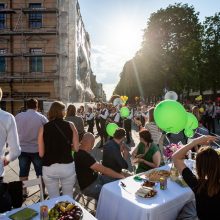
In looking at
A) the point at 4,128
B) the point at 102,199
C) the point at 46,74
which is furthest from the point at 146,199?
the point at 46,74

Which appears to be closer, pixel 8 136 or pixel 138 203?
pixel 8 136

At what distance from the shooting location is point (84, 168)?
14.7ft

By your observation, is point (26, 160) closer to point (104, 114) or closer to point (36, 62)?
point (104, 114)

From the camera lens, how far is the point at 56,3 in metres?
24.7

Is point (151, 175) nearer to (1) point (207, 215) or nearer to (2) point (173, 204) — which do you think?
(2) point (173, 204)

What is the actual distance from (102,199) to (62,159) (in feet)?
2.77

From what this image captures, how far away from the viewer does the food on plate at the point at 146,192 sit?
11.7ft

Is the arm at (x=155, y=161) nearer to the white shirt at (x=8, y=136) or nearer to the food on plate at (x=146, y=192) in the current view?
the food on plate at (x=146, y=192)

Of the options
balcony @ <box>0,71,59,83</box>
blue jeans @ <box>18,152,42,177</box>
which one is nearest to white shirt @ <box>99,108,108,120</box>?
blue jeans @ <box>18,152,42,177</box>

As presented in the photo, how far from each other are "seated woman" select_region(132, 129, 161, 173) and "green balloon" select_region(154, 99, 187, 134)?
78 cm

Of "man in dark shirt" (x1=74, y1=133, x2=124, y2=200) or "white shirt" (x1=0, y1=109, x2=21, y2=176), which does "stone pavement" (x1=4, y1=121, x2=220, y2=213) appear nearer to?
"man in dark shirt" (x1=74, y1=133, x2=124, y2=200)

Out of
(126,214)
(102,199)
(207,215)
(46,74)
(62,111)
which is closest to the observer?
(207,215)

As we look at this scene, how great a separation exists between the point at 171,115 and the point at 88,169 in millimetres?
1651

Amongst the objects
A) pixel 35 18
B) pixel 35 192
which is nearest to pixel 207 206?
pixel 35 192
